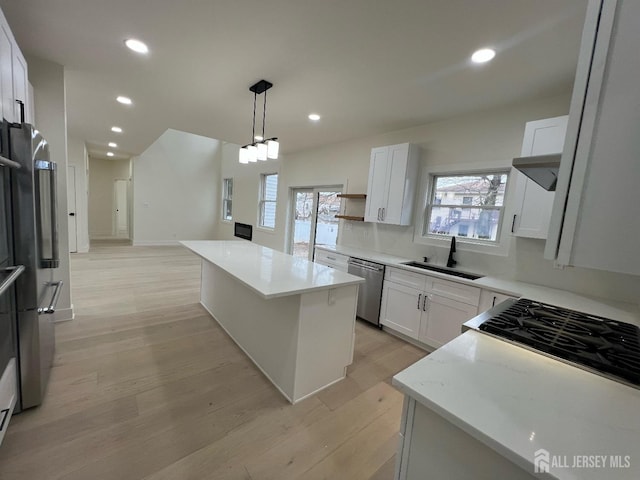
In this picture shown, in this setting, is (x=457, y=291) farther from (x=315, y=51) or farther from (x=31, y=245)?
(x=31, y=245)

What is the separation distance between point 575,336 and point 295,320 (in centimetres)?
152

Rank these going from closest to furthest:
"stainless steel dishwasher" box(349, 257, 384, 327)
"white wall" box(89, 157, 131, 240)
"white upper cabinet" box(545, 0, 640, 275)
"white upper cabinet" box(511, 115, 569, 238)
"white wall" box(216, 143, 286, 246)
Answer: "white upper cabinet" box(545, 0, 640, 275)
"white upper cabinet" box(511, 115, 569, 238)
"stainless steel dishwasher" box(349, 257, 384, 327)
"white wall" box(216, 143, 286, 246)
"white wall" box(89, 157, 131, 240)

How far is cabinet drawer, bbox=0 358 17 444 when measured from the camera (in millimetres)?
1392

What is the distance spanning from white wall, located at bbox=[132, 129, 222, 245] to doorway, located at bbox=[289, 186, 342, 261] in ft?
13.9

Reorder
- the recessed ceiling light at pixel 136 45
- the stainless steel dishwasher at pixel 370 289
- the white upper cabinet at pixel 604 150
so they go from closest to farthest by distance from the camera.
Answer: the white upper cabinet at pixel 604 150 → the recessed ceiling light at pixel 136 45 → the stainless steel dishwasher at pixel 370 289

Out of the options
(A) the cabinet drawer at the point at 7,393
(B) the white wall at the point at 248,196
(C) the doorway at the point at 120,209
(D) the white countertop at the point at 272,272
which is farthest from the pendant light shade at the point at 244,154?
(C) the doorway at the point at 120,209

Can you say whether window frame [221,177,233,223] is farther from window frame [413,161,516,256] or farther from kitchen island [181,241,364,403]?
window frame [413,161,516,256]

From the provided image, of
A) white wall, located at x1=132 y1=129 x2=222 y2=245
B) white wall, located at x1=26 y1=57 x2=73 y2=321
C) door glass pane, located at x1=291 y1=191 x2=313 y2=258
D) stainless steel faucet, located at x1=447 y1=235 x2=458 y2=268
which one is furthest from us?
white wall, located at x1=132 y1=129 x2=222 y2=245

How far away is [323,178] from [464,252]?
2.74 metres

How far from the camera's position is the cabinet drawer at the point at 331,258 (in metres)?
3.71

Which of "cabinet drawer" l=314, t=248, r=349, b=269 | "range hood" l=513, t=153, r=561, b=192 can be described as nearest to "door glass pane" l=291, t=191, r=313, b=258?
"cabinet drawer" l=314, t=248, r=349, b=269

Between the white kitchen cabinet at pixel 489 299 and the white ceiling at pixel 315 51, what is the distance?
1830 mm

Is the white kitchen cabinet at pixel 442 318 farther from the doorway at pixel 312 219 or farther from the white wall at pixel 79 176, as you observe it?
the white wall at pixel 79 176

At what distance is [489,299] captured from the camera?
2367 millimetres
